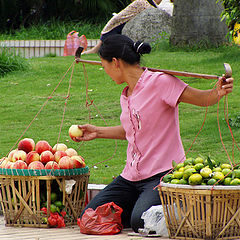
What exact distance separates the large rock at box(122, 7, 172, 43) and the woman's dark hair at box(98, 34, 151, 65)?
25.0ft

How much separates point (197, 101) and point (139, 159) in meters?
0.59

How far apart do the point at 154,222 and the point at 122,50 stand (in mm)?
1195

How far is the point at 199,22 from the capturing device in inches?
421

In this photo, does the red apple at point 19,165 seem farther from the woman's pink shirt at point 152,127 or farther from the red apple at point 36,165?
the woman's pink shirt at point 152,127

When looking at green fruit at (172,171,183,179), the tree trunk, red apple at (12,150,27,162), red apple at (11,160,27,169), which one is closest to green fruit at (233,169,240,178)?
green fruit at (172,171,183,179)

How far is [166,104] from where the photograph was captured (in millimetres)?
3771

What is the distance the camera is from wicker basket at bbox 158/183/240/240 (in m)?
3.27

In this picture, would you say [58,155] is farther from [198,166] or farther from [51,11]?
[51,11]

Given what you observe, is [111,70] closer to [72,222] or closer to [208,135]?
[72,222]

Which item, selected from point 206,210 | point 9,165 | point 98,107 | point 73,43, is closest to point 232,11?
point 98,107

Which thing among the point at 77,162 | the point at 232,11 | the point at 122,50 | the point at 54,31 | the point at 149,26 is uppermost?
the point at 122,50

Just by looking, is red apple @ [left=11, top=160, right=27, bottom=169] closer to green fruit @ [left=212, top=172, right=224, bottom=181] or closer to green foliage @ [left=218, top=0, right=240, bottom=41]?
green fruit @ [left=212, top=172, right=224, bottom=181]

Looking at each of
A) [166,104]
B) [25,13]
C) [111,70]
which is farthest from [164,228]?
[25,13]

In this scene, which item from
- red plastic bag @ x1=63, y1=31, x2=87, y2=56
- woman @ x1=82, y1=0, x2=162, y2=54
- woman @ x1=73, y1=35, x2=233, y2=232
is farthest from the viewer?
red plastic bag @ x1=63, y1=31, x2=87, y2=56
